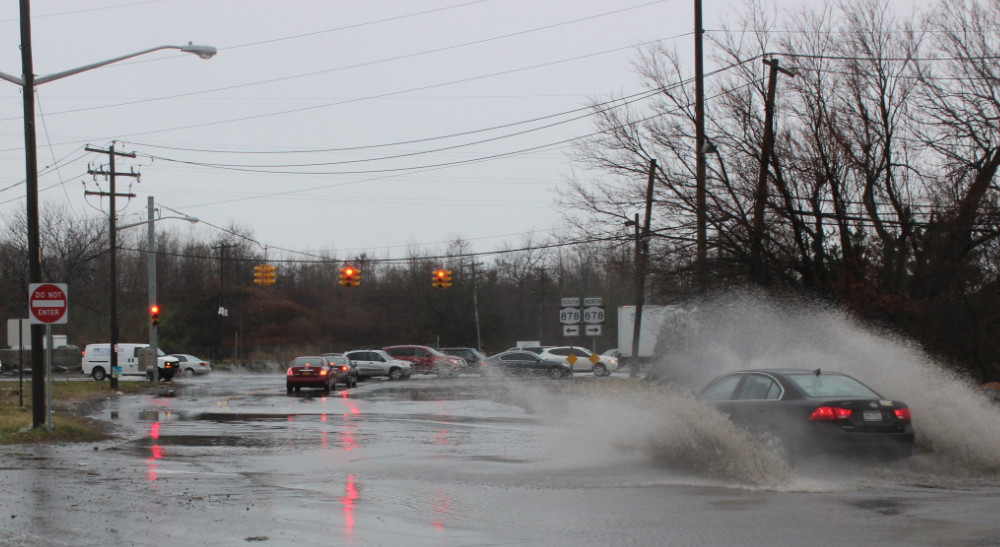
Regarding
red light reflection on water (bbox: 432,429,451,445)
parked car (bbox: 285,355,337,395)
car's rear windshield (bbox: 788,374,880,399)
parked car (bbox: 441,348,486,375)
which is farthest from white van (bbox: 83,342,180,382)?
car's rear windshield (bbox: 788,374,880,399)

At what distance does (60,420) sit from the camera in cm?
1989

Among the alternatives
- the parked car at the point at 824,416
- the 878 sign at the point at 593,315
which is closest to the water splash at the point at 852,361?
the parked car at the point at 824,416

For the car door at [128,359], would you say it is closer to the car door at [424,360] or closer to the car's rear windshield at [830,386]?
the car door at [424,360]

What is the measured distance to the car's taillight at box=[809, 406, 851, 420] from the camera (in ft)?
39.5

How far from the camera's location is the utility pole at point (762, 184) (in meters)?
23.6

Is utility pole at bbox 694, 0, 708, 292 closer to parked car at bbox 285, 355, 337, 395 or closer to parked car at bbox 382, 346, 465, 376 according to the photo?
parked car at bbox 285, 355, 337, 395

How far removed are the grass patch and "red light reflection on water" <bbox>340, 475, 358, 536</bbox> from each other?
7680 mm

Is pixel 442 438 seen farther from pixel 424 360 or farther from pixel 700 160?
pixel 424 360

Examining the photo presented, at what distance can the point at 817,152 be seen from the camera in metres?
24.1

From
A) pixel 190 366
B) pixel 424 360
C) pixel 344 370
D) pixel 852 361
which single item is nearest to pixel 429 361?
pixel 424 360

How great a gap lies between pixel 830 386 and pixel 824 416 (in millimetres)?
840

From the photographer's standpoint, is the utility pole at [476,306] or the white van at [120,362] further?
the utility pole at [476,306]

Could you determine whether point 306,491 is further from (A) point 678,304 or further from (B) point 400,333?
(B) point 400,333

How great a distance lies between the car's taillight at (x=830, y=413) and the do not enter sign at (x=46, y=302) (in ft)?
42.3
